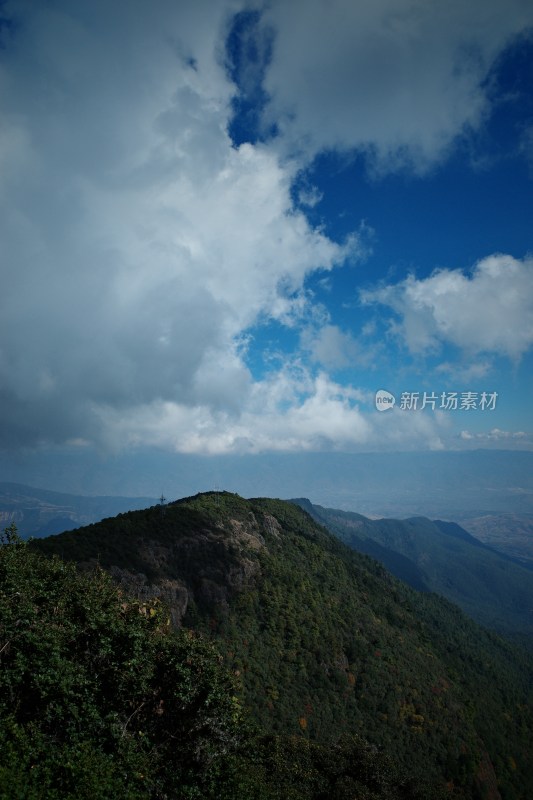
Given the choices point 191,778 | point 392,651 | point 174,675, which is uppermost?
point 174,675

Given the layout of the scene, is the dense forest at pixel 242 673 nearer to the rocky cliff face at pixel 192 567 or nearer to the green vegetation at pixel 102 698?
the green vegetation at pixel 102 698

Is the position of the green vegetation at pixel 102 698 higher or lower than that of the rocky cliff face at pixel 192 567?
higher

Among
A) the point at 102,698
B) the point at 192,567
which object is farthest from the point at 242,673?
the point at 102,698

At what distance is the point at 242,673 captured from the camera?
74.2m

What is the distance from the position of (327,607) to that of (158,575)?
53.4 meters

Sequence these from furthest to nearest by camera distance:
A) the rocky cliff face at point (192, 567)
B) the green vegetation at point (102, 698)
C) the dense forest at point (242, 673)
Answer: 1. the rocky cliff face at point (192, 567)
2. the dense forest at point (242, 673)
3. the green vegetation at point (102, 698)

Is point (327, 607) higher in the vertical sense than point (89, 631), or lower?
lower

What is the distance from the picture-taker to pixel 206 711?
23562mm

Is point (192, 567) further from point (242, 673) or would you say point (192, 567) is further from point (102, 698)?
point (102, 698)

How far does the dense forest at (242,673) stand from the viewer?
68.1 feet

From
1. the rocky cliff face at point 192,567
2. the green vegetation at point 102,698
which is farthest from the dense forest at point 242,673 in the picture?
the rocky cliff face at point 192,567

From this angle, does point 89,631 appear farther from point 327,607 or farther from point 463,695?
point 463,695

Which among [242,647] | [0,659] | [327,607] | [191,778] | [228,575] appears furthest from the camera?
[327,607]

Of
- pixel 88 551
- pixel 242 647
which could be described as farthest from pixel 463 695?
pixel 88 551
